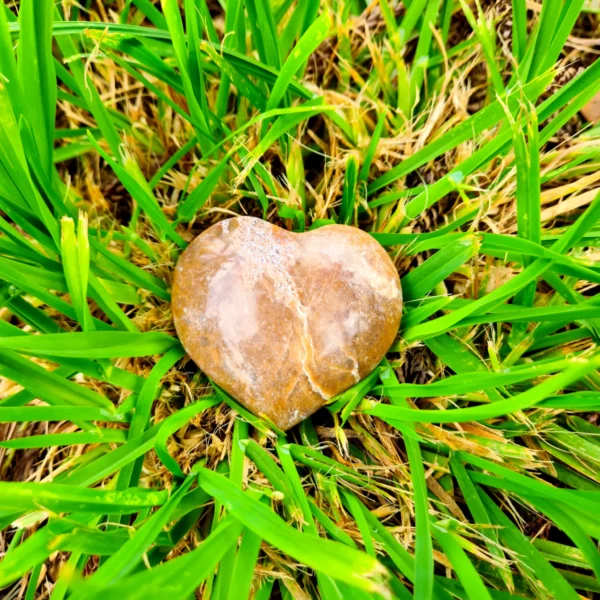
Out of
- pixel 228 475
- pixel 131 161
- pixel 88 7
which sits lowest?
pixel 228 475

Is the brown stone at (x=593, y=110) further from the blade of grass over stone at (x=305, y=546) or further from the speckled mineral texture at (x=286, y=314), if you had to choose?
the blade of grass over stone at (x=305, y=546)

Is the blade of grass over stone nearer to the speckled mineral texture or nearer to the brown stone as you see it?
the speckled mineral texture

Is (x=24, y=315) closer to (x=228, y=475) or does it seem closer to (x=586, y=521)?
(x=228, y=475)

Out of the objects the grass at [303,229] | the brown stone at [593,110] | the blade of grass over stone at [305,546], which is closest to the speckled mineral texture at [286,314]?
the grass at [303,229]

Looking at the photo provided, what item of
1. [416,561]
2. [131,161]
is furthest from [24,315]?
[416,561]

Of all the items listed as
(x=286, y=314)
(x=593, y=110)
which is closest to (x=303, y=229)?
(x=286, y=314)

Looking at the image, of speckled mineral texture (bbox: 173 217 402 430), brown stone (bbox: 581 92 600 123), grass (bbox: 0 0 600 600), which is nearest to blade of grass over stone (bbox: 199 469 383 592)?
grass (bbox: 0 0 600 600)
